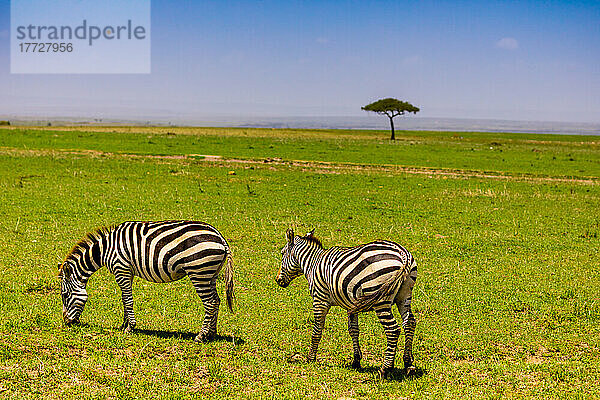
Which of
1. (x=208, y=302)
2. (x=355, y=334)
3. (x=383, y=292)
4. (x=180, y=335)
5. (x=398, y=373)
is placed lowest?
(x=398, y=373)

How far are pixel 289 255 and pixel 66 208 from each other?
578 inches

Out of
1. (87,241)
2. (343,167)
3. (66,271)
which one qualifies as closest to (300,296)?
(87,241)

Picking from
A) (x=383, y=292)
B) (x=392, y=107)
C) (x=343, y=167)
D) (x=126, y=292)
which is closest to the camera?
(x=383, y=292)

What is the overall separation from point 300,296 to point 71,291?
5.14 metres

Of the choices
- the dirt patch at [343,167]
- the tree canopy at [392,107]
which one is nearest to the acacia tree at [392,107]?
the tree canopy at [392,107]

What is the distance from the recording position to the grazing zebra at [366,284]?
7680 mm

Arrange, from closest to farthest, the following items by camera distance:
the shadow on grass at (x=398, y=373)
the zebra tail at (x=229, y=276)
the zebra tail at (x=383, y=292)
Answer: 1. the zebra tail at (x=383, y=292)
2. the shadow on grass at (x=398, y=373)
3. the zebra tail at (x=229, y=276)

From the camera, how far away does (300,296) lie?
1282cm

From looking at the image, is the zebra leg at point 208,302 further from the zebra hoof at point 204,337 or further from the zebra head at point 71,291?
the zebra head at point 71,291

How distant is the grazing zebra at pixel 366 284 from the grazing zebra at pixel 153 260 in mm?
1450

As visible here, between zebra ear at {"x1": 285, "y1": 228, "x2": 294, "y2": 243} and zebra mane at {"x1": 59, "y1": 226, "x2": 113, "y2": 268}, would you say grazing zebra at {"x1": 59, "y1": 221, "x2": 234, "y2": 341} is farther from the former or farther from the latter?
zebra ear at {"x1": 285, "y1": 228, "x2": 294, "y2": 243}

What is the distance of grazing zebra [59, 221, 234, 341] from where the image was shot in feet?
28.9

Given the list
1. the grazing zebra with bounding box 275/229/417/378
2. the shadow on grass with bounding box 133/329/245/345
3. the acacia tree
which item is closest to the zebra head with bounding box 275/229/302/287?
the grazing zebra with bounding box 275/229/417/378

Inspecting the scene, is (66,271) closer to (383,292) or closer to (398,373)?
(383,292)
